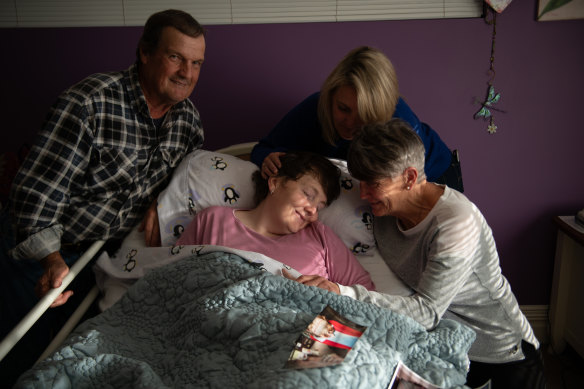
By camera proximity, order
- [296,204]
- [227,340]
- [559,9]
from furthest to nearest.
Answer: [559,9], [296,204], [227,340]

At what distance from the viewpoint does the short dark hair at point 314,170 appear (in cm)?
167

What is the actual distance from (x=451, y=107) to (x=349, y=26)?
63cm

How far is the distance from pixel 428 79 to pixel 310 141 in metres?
0.72

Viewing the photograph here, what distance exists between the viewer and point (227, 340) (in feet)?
3.73

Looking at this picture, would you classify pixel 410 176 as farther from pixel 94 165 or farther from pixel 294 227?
pixel 94 165

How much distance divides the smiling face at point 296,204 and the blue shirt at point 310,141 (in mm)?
294

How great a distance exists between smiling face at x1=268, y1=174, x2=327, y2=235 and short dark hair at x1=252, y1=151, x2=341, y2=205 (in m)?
0.02

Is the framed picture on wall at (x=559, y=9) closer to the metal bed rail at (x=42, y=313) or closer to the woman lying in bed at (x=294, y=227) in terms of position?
the woman lying in bed at (x=294, y=227)

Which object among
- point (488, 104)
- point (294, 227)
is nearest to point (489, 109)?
point (488, 104)

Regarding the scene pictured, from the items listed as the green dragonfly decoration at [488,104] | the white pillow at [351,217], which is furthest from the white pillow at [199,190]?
the green dragonfly decoration at [488,104]

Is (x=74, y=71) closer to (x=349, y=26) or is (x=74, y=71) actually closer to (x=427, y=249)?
(x=349, y=26)

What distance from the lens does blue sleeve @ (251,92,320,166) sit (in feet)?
6.33

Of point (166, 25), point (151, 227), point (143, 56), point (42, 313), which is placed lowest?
point (42, 313)

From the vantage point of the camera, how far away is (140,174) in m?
1.81
